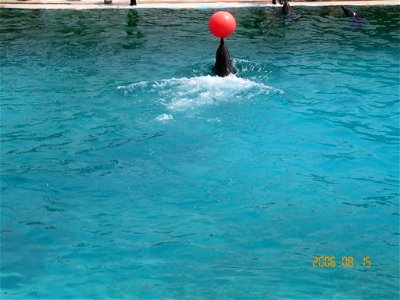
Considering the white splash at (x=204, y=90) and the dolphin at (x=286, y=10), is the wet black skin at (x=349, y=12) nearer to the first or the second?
the dolphin at (x=286, y=10)

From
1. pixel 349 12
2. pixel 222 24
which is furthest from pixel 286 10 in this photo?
pixel 222 24

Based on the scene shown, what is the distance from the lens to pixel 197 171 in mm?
8562

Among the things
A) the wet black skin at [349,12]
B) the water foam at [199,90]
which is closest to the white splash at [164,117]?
the water foam at [199,90]

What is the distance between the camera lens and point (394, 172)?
8.77 m

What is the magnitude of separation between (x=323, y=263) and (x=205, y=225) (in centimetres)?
162

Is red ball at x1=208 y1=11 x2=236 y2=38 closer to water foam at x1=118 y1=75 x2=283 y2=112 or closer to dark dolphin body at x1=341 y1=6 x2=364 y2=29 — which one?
water foam at x1=118 y1=75 x2=283 y2=112

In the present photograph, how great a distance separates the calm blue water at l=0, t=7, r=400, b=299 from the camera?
6.26 meters

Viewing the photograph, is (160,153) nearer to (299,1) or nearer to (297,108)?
(297,108)
